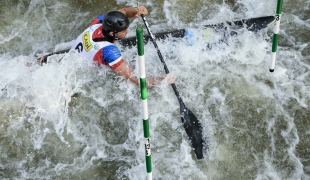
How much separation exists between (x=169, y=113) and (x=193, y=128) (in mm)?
380

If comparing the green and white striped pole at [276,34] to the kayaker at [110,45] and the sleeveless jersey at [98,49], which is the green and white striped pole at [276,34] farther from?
the sleeveless jersey at [98,49]

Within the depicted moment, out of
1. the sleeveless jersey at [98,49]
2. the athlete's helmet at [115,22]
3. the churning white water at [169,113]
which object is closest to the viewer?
the churning white water at [169,113]

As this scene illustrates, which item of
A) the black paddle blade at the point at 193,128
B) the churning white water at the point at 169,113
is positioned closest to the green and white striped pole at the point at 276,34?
the churning white water at the point at 169,113

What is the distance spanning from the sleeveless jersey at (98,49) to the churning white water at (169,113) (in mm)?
156

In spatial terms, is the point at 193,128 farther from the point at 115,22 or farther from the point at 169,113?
the point at 115,22

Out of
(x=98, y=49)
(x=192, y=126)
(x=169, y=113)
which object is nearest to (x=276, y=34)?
(x=192, y=126)

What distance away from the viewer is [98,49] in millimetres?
4562

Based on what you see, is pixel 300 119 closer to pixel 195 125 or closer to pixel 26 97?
pixel 195 125

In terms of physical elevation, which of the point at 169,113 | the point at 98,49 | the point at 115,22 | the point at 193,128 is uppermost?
the point at 115,22

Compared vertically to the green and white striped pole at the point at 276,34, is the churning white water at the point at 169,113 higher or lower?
lower

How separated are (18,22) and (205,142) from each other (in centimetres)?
389

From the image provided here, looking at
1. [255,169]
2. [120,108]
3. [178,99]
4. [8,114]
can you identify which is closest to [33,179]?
[8,114]

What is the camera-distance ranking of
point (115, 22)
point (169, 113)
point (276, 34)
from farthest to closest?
point (169, 113)
point (276, 34)
point (115, 22)

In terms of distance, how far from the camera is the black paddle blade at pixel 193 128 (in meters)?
4.34
